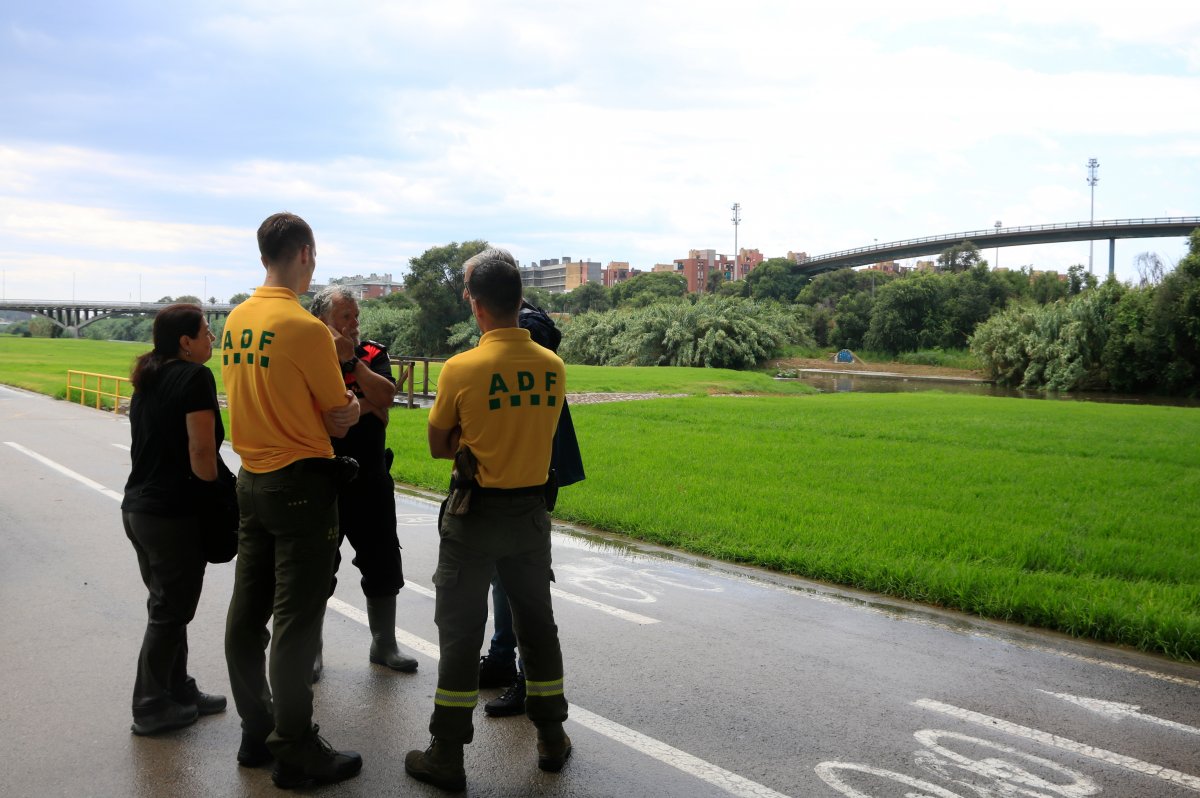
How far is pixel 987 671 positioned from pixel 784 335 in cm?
5272

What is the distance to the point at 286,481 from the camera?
3848mm

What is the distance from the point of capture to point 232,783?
4.02 meters

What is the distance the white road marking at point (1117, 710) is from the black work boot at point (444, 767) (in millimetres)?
3209

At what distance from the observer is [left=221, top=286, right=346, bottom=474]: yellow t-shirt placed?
12.4 ft

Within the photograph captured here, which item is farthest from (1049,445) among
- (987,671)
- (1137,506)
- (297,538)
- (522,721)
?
(297,538)

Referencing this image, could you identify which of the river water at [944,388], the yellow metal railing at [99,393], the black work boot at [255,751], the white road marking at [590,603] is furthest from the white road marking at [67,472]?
the river water at [944,388]

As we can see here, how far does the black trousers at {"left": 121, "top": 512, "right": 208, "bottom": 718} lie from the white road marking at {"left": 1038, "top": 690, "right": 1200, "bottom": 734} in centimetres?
442

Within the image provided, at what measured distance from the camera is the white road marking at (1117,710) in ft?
15.6

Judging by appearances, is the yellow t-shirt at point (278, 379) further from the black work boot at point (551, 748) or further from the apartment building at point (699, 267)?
the apartment building at point (699, 267)

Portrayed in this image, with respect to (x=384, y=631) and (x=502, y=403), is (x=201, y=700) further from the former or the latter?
(x=502, y=403)

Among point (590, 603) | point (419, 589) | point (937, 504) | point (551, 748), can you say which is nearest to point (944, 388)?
point (937, 504)

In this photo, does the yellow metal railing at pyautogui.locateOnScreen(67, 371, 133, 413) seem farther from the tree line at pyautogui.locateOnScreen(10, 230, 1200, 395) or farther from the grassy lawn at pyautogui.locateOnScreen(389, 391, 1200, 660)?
the tree line at pyautogui.locateOnScreen(10, 230, 1200, 395)

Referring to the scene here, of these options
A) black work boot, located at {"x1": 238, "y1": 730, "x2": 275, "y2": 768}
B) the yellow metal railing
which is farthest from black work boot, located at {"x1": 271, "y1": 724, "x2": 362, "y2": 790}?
the yellow metal railing

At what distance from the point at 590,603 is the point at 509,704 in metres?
2.04
